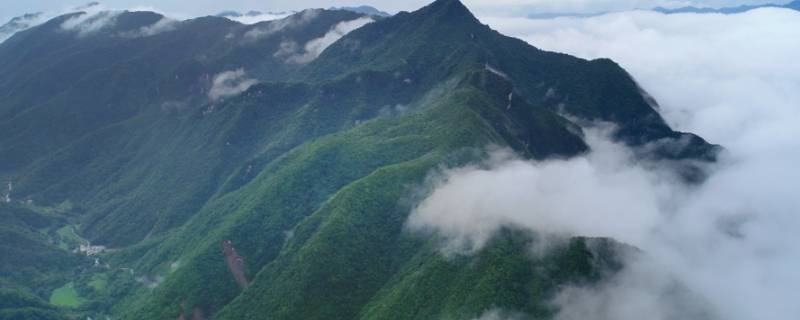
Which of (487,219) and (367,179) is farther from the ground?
(367,179)

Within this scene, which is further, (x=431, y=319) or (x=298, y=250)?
(x=298, y=250)

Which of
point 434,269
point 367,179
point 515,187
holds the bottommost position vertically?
point 434,269

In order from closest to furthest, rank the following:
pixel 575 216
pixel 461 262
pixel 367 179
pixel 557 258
Answer: pixel 557 258 → pixel 461 262 → pixel 575 216 → pixel 367 179

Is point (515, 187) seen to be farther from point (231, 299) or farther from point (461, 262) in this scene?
point (231, 299)

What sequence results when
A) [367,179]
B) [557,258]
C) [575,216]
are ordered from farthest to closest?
[367,179], [575,216], [557,258]

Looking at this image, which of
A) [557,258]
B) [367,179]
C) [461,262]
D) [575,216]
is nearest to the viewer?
[557,258]

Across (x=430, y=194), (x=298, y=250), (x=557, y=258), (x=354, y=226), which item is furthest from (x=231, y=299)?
(x=557, y=258)

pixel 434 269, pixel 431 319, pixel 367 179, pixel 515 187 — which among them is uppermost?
pixel 367 179

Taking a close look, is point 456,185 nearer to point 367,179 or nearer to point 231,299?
point 367,179

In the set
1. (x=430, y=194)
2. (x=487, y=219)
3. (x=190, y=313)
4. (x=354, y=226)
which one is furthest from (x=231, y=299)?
(x=487, y=219)
